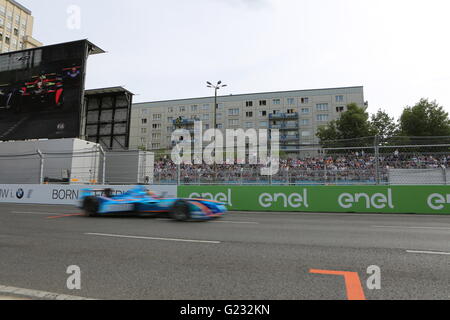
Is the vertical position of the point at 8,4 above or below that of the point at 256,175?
above

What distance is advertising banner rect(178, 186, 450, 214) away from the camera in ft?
33.6

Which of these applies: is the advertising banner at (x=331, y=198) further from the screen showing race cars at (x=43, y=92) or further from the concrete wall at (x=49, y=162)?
the screen showing race cars at (x=43, y=92)

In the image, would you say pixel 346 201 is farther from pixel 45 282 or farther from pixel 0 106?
pixel 0 106

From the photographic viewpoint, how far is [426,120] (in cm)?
3491

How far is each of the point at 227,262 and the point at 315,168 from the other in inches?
340

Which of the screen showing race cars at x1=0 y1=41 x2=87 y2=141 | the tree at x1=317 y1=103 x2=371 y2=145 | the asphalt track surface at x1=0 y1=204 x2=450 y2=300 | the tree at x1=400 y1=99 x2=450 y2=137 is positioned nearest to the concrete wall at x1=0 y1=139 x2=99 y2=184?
the screen showing race cars at x1=0 y1=41 x2=87 y2=141

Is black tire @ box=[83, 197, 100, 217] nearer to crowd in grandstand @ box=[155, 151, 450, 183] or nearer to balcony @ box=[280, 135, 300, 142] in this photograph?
crowd in grandstand @ box=[155, 151, 450, 183]

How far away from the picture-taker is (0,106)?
2133cm

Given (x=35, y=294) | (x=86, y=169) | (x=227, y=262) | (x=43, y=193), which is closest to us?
(x=35, y=294)

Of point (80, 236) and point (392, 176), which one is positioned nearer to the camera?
point (80, 236)

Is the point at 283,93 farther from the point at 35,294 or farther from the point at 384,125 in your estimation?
the point at 35,294

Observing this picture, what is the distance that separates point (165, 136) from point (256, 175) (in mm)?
57349

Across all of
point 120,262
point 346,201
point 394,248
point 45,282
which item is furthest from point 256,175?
point 45,282

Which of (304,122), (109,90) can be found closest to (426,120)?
(304,122)
